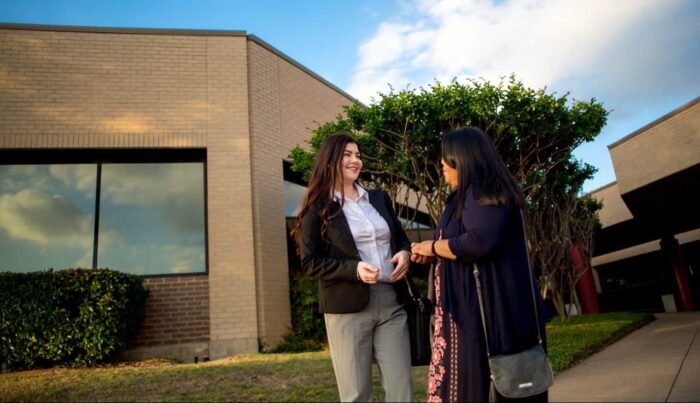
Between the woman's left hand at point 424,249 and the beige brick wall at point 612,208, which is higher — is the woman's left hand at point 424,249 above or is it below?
below

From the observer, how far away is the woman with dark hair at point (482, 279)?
2061mm

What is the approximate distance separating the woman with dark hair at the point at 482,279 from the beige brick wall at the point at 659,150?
12401 mm

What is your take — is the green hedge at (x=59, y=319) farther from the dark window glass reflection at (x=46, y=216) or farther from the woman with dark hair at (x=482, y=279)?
the woman with dark hair at (x=482, y=279)

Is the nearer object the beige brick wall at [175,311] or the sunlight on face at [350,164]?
the sunlight on face at [350,164]

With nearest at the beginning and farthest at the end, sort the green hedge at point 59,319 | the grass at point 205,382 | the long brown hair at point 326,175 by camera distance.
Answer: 1. the long brown hair at point 326,175
2. the grass at point 205,382
3. the green hedge at point 59,319

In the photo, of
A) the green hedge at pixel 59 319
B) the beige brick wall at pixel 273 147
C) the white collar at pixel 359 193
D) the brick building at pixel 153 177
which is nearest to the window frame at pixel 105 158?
the brick building at pixel 153 177

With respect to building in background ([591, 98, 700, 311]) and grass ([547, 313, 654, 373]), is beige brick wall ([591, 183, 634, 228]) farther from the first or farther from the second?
grass ([547, 313, 654, 373])


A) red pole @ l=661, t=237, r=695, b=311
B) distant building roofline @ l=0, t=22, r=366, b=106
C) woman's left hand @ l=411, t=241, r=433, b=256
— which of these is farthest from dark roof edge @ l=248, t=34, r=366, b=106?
red pole @ l=661, t=237, r=695, b=311

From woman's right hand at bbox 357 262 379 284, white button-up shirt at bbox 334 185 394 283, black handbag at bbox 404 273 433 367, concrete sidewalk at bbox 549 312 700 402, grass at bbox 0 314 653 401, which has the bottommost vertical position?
concrete sidewalk at bbox 549 312 700 402

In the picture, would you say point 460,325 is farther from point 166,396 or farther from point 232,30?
point 232,30

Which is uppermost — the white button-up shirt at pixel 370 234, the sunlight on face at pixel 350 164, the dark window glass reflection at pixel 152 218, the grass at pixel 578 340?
the dark window glass reflection at pixel 152 218

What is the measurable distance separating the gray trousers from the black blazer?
0.06 meters

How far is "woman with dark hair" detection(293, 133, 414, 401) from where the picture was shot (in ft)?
7.68

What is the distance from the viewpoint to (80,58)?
9.85 m
